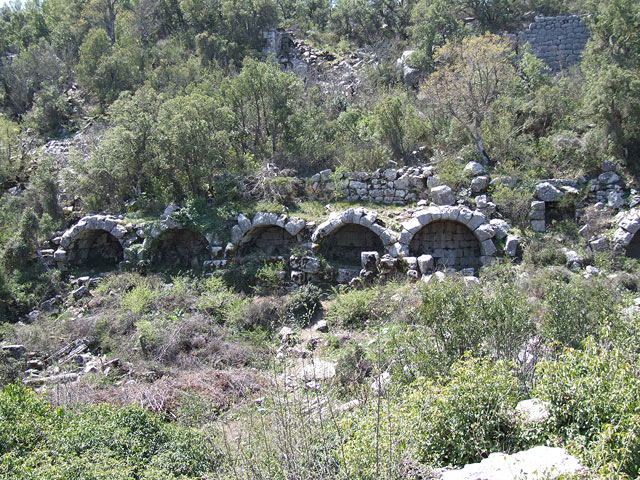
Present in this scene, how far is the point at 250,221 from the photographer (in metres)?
14.6

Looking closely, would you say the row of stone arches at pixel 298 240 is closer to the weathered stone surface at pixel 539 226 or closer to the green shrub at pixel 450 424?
the weathered stone surface at pixel 539 226

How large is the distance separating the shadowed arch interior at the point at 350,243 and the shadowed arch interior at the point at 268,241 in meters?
1.33

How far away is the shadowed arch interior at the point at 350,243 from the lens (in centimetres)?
1477

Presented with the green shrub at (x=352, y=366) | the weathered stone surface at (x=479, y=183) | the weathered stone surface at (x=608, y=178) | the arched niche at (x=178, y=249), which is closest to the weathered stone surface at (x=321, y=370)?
the green shrub at (x=352, y=366)

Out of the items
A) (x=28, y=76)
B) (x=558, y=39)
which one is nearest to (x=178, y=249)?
(x=28, y=76)

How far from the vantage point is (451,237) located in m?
14.2

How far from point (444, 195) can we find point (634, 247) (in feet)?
17.0

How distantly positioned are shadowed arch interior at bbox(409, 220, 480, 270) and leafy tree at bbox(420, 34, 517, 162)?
2843 millimetres

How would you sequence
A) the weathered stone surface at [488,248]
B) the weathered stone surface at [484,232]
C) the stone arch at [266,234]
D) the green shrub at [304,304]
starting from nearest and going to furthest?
the green shrub at [304,304], the weathered stone surface at [488,248], the weathered stone surface at [484,232], the stone arch at [266,234]

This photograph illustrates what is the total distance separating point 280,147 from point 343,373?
10198 millimetres

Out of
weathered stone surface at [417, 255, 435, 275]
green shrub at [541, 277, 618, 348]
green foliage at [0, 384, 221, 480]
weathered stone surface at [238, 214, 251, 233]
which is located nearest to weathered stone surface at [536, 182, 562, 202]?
weathered stone surface at [417, 255, 435, 275]

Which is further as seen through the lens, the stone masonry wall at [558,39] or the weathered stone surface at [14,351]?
the stone masonry wall at [558,39]

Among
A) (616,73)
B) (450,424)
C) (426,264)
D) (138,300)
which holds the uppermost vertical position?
(616,73)

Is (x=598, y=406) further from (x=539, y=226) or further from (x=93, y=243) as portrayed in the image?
(x=93, y=243)
